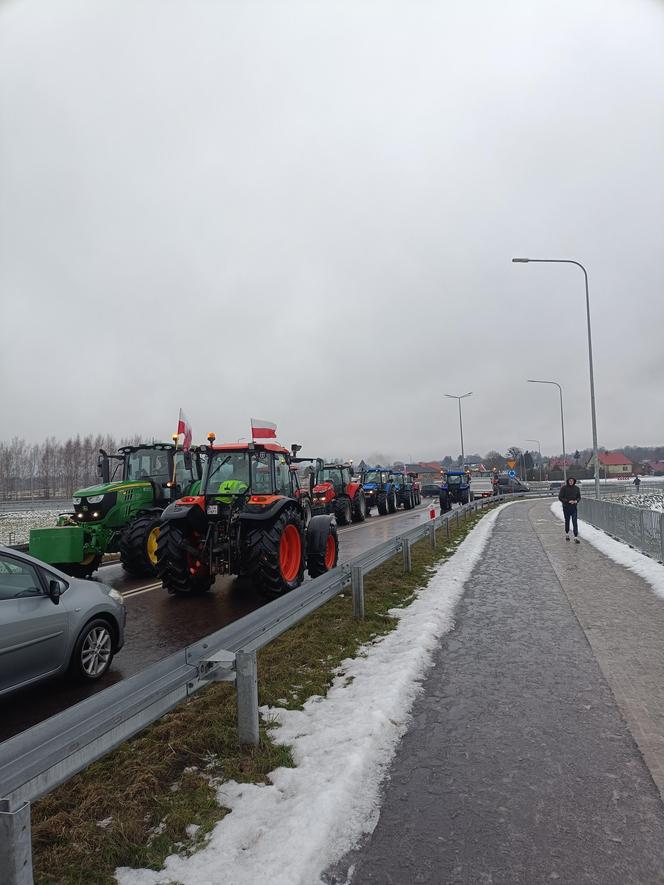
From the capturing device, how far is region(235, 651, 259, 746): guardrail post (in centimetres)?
370

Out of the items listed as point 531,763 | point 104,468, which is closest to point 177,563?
point 104,468

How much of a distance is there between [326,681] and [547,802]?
2247 mm

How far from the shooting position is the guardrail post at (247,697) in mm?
3699

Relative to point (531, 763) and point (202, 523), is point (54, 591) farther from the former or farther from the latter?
point (531, 763)

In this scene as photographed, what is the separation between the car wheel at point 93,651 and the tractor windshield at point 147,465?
673 cm

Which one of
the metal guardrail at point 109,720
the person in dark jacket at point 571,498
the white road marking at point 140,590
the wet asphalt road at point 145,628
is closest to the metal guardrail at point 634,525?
the person in dark jacket at point 571,498

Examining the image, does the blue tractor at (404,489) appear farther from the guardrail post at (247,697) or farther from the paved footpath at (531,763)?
the guardrail post at (247,697)

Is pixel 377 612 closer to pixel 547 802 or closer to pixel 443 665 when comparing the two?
pixel 443 665

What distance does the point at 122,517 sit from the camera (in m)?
11.2

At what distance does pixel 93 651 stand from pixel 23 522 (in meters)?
27.2

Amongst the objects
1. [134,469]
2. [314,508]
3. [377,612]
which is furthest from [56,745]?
[314,508]

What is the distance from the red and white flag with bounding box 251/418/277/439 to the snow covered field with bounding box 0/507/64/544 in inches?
595

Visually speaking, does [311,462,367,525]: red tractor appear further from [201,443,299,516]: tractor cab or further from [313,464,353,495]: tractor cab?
[201,443,299,516]: tractor cab

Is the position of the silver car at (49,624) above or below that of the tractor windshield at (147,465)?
below
